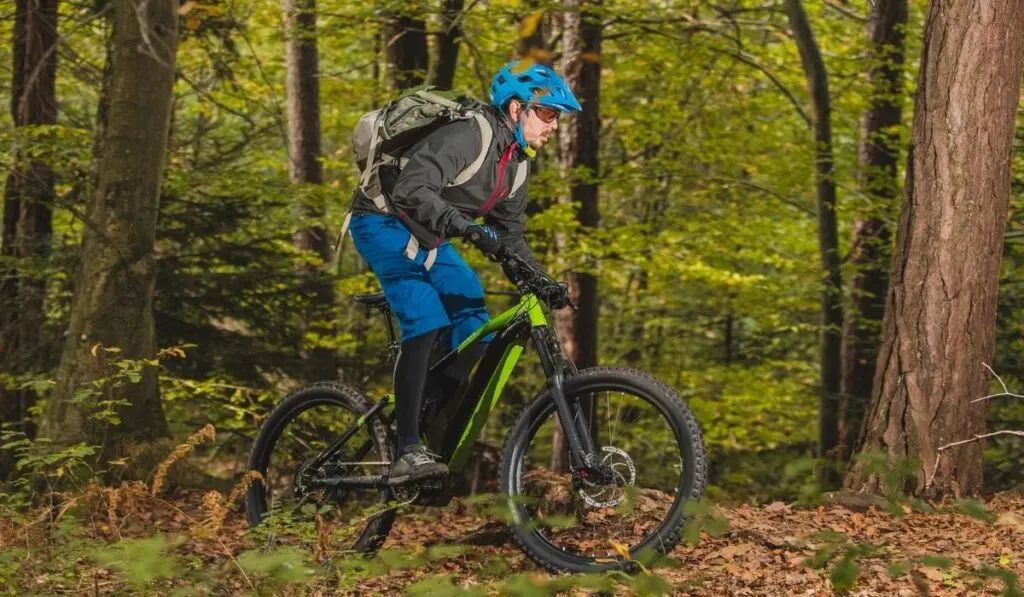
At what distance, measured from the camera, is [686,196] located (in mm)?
17406

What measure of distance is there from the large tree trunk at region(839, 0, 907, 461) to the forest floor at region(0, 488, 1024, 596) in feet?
19.4

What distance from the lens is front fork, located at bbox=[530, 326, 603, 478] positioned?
4410 mm

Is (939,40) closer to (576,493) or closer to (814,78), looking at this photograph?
(576,493)

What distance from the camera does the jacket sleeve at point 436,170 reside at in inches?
173

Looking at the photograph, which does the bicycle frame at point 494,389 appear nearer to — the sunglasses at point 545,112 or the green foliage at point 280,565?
the sunglasses at point 545,112

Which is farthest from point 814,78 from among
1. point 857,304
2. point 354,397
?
point 354,397

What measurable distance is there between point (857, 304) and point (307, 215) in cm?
599

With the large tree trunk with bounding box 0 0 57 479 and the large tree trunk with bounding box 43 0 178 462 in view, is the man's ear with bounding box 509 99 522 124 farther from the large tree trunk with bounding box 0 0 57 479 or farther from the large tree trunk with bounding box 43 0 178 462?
the large tree trunk with bounding box 0 0 57 479

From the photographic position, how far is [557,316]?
1188 centimetres

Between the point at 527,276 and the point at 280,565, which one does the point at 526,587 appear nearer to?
the point at 280,565

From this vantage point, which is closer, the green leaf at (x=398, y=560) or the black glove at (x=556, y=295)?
the green leaf at (x=398, y=560)

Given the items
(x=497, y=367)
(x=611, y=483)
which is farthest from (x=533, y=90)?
(x=611, y=483)

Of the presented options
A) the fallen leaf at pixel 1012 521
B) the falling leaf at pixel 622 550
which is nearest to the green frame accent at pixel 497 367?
the falling leaf at pixel 622 550

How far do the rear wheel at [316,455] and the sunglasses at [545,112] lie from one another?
1.67 meters
